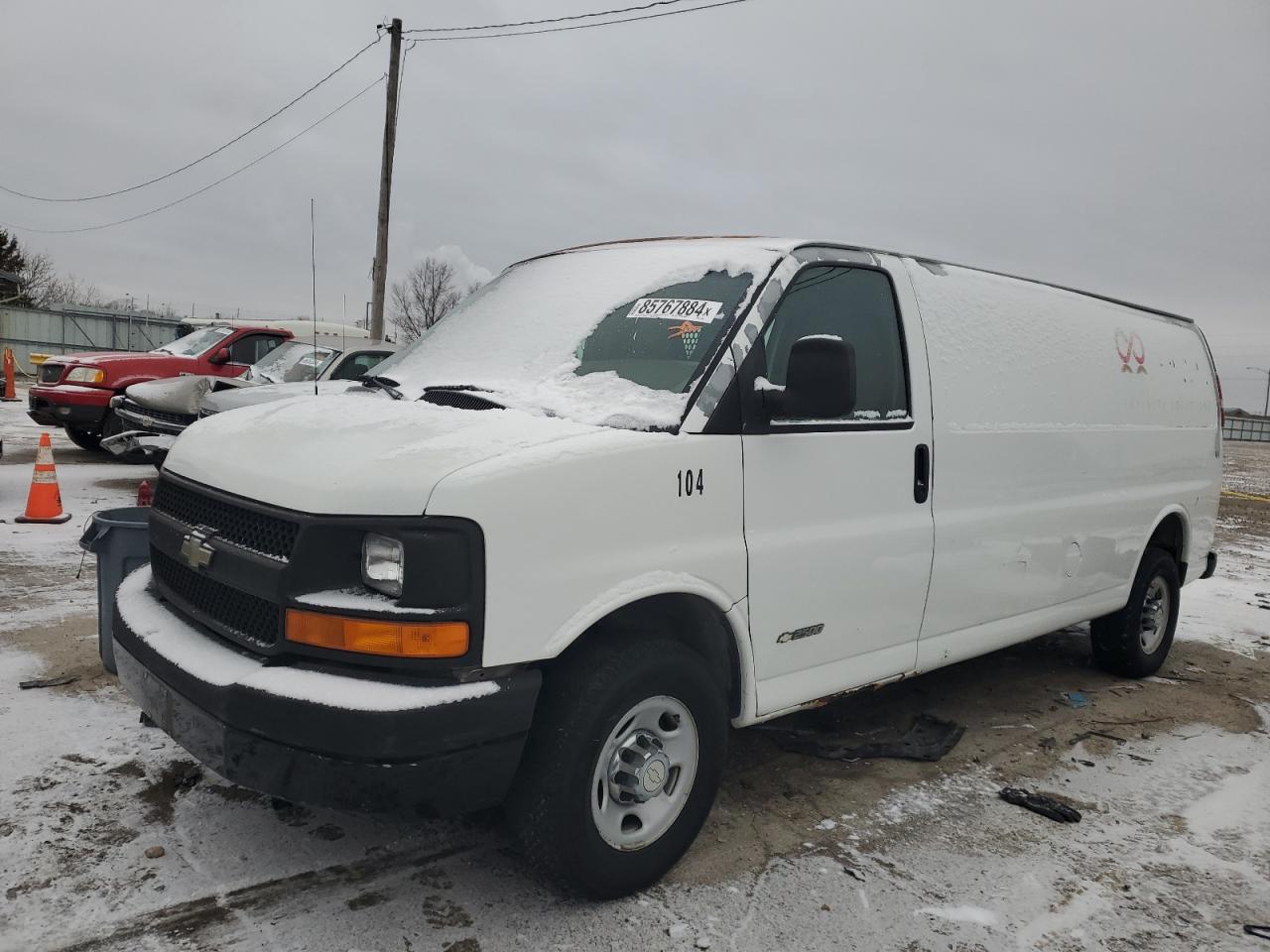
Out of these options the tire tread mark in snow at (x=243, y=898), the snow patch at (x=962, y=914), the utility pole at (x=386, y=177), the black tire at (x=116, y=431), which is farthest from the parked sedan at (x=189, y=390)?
the utility pole at (x=386, y=177)

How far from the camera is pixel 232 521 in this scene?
278 centimetres

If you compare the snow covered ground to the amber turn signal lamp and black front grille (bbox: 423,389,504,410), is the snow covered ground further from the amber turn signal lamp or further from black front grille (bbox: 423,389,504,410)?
black front grille (bbox: 423,389,504,410)

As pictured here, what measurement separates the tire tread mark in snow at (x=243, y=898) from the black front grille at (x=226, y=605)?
30.7 inches

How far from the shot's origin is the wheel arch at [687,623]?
2.70m

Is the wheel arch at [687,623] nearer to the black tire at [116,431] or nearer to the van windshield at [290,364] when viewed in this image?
the van windshield at [290,364]

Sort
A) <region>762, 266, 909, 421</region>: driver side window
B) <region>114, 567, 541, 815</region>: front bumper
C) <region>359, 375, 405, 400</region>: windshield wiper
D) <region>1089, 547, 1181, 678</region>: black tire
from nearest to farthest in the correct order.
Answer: <region>114, 567, 541, 815</region>: front bumper → <region>762, 266, 909, 421</region>: driver side window → <region>359, 375, 405, 400</region>: windshield wiper → <region>1089, 547, 1181, 678</region>: black tire

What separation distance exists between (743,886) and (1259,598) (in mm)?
7065

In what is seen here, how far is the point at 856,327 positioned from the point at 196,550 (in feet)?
7.86

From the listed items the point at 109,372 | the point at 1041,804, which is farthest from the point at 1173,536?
the point at 109,372

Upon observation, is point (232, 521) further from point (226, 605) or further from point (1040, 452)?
point (1040, 452)

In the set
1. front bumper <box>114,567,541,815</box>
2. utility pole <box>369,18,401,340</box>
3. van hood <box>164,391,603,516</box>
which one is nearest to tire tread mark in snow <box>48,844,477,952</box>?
front bumper <box>114,567,541,815</box>

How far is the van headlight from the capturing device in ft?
7.97

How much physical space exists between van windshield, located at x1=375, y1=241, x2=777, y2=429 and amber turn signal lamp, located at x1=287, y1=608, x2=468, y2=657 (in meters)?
0.81

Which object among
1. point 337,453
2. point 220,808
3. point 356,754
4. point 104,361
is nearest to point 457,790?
point 356,754
